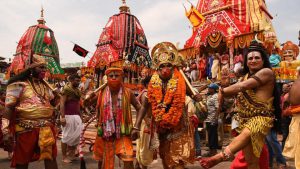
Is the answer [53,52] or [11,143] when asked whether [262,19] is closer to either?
[11,143]

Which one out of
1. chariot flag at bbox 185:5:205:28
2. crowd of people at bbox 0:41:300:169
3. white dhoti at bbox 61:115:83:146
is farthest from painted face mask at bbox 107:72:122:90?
chariot flag at bbox 185:5:205:28

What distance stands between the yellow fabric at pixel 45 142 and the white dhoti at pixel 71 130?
2.78m

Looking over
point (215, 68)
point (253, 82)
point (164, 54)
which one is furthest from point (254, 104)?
point (215, 68)

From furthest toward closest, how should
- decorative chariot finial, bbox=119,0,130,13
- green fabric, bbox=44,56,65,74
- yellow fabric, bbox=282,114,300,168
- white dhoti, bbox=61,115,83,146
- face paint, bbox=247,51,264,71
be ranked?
green fabric, bbox=44,56,65,74, decorative chariot finial, bbox=119,0,130,13, white dhoti, bbox=61,115,83,146, yellow fabric, bbox=282,114,300,168, face paint, bbox=247,51,264,71

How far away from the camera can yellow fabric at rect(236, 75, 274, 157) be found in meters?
3.42

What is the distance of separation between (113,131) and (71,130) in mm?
3169

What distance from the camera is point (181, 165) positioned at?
4312 millimetres

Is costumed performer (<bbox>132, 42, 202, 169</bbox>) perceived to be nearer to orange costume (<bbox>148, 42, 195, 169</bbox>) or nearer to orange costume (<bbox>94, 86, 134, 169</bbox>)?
orange costume (<bbox>148, 42, 195, 169</bbox>)

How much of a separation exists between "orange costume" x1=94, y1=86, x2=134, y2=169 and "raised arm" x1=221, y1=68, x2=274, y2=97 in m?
1.87

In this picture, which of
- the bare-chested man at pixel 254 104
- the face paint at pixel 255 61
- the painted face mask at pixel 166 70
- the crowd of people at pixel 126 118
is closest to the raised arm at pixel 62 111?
the crowd of people at pixel 126 118

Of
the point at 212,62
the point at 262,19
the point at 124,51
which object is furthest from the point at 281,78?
the point at 124,51

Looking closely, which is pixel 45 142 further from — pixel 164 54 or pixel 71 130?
pixel 71 130

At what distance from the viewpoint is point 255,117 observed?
3.51 meters

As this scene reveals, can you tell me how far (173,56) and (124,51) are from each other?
78.9ft
